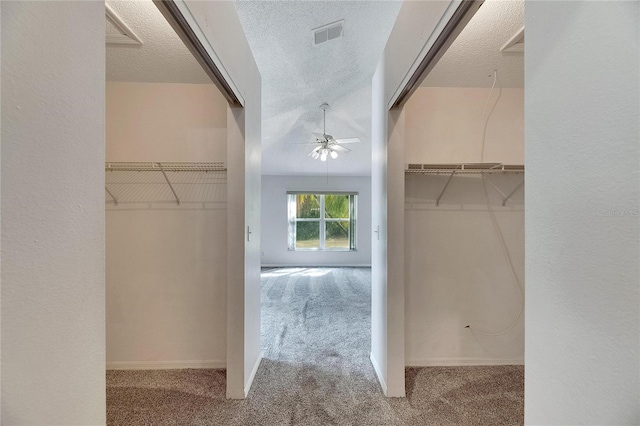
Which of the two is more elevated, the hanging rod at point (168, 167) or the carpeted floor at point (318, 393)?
the hanging rod at point (168, 167)

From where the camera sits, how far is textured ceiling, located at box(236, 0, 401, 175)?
71.0 inches

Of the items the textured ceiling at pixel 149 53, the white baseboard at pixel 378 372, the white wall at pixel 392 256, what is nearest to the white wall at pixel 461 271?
the white baseboard at pixel 378 372

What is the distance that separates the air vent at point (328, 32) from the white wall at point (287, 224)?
4272mm

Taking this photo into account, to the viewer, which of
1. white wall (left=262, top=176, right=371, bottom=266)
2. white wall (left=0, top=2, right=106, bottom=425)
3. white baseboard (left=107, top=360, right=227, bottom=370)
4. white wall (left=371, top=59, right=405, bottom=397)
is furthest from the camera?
white wall (left=262, top=176, right=371, bottom=266)

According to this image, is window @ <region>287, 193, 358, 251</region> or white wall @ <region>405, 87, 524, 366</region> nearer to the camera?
white wall @ <region>405, 87, 524, 366</region>

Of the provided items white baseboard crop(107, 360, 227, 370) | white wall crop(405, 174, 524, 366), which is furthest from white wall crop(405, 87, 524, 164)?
white baseboard crop(107, 360, 227, 370)

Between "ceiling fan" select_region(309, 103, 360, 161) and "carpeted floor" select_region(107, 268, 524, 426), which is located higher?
"ceiling fan" select_region(309, 103, 360, 161)

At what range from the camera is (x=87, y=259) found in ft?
1.76

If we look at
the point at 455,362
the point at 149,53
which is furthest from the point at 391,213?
the point at 149,53

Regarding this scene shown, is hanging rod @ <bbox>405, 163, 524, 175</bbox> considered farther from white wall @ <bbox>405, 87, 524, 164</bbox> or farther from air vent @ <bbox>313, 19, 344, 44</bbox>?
air vent @ <bbox>313, 19, 344, 44</bbox>

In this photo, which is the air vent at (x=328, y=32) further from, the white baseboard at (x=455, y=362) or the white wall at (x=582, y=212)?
the white baseboard at (x=455, y=362)

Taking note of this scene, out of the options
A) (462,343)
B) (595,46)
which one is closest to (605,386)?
(595,46)

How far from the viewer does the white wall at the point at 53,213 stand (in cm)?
40

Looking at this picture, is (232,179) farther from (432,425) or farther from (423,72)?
(432,425)
